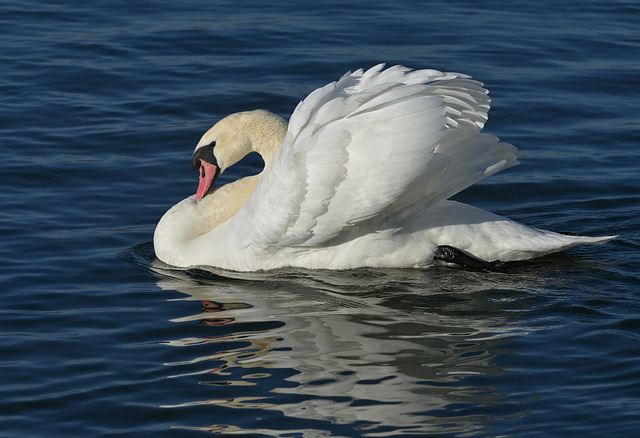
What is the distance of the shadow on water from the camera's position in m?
6.26

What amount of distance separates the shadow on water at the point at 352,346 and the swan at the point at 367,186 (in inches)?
7.5

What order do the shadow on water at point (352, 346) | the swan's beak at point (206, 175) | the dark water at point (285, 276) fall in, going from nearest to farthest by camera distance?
the shadow on water at point (352, 346) < the dark water at point (285, 276) < the swan's beak at point (206, 175)

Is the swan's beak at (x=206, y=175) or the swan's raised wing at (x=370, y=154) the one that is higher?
the swan's raised wing at (x=370, y=154)

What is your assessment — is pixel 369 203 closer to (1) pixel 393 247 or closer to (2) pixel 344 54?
(1) pixel 393 247

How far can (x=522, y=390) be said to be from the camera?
6508 mm

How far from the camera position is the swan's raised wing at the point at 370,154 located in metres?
7.70

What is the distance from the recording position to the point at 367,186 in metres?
7.92

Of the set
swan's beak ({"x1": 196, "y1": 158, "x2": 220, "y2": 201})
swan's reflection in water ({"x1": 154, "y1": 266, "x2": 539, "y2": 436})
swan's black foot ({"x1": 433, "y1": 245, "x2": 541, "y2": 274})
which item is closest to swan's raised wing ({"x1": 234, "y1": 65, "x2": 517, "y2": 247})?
swan's black foot ({"x1": 433, "y1": 245, "x2": 541, "y2": 274})

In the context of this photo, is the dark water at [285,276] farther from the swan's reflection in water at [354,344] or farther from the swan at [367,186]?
the swan at [367,186]

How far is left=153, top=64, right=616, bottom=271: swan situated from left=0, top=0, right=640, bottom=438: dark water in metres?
0.21

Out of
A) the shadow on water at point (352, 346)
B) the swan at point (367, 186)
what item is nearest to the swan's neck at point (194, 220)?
the swan at point (367, 186)

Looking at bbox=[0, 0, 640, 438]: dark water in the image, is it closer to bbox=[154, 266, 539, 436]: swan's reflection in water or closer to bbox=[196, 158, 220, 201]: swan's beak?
bbox=[154, 266, 539, 436]: swan's reflection in water

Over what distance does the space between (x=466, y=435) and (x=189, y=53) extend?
10.0 m

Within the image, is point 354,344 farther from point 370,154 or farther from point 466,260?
point 466,260
